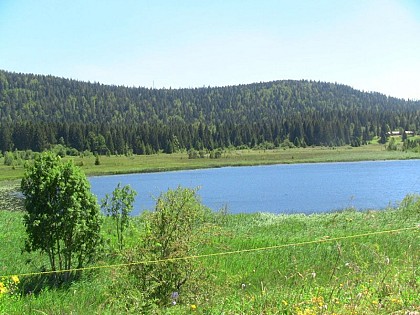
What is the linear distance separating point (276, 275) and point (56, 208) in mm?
5696

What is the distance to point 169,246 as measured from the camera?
785 centimetres

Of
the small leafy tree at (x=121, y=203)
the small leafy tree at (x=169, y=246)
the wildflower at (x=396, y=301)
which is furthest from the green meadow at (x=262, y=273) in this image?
the small leafy tree at (x=121, y=203)

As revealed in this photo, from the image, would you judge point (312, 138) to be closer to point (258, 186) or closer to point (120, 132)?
point (120, 132)

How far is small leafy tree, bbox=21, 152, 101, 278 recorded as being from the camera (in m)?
11.7

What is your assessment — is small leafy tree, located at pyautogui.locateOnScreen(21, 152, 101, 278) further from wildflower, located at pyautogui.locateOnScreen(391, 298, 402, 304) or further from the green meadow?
wildflower, located at pyautogui.locateOnScreen(391, 298, 402, 304)

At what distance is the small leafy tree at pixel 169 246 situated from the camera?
7.60 metres

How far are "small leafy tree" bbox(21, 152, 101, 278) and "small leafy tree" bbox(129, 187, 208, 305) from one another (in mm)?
4052

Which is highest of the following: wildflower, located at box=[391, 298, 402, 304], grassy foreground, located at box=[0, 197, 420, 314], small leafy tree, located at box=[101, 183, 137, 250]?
small leafy tree, located at box=[101, 183, 137, 250]

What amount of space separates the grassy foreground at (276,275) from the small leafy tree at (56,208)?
2.83 ft

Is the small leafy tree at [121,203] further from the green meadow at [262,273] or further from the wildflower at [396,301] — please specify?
the wildflower at [396,301]

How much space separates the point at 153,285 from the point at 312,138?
170 meters

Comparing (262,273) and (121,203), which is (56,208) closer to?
A: (121,203)

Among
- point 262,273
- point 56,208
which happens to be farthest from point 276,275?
point 56,208

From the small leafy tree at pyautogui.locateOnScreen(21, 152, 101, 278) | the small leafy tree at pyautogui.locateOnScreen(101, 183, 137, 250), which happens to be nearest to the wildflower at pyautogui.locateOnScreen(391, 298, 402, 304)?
the small leafy tree at pyautogui.locateOnScreen(21, 152, 101, 278)
